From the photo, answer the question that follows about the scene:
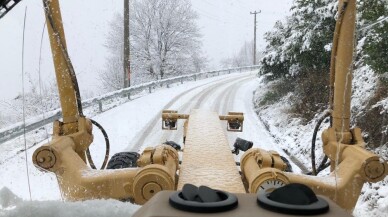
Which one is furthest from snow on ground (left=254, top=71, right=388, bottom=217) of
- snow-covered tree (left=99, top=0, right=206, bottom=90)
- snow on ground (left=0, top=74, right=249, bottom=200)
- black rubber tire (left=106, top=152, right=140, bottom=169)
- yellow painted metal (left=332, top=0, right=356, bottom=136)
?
snow-covered tree (left=99, top=0, right=206, bottom=90)

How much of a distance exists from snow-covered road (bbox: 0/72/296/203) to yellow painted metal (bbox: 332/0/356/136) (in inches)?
96.6

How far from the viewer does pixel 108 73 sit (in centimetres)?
4509

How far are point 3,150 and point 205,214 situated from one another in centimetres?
944

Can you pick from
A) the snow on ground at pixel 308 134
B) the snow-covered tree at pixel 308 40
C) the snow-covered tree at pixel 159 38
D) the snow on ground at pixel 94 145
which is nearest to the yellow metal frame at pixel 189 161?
the snow on ground at pixel 94 145

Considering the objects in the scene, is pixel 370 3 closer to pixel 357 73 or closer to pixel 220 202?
pixel 357 73

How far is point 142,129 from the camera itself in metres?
14.0

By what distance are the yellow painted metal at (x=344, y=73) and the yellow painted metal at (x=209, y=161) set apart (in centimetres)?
98

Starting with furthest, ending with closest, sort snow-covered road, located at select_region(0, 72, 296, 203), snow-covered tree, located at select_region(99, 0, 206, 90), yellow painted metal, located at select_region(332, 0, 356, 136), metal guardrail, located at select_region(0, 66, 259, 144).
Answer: snow-covered tree, located at select_region(99, 0, 206, 90) < metal guardrail, located at select_region(0, 66, 259, 144) < snow-covered road, located at select_region(0, 72, 296, 203) < yellow painted metal, located at select_region(332, 0, 356, 136)

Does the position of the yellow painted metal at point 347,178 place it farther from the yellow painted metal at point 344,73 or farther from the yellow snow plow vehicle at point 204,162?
the yellow painted metal at point 344,73

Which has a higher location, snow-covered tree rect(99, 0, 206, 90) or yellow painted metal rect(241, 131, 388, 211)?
snow-covered tree rect(99, 0, 206, 90)

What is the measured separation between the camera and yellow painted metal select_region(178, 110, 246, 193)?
268cm

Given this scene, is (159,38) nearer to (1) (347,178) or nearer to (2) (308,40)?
(2) (308,40)

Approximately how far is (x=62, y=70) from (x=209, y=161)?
1.60m

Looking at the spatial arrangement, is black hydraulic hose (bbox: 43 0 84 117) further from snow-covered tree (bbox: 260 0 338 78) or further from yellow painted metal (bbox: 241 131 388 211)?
snow-covered tree (bbox: 260 0 338 78)
